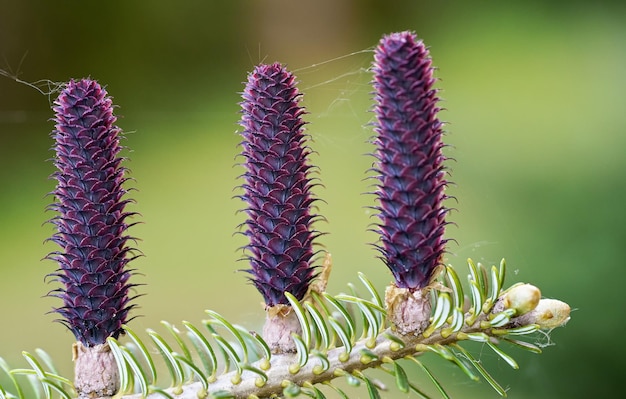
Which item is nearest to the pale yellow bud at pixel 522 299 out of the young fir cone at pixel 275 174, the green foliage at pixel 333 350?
the green foliage at pixel 333 350

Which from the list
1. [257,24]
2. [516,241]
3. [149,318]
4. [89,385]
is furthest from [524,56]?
[89,385]

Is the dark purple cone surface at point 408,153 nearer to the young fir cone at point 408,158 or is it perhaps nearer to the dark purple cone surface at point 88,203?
the young fir cone at point 408,158

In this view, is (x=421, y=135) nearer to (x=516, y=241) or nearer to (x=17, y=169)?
(x=516, y=241)

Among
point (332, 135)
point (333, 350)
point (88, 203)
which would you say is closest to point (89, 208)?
point (88, 203)

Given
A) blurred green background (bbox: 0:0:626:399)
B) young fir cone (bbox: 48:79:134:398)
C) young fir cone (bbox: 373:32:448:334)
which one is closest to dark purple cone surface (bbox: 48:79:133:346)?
young fir cone (bbox: 48:79:134:398)

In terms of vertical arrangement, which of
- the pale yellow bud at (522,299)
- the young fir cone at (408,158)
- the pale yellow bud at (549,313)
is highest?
the young fir cone at (408,158)

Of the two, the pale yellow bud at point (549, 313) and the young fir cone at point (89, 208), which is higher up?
the young fir cone at point (89, 208)

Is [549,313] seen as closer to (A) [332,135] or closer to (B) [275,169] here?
(B) [275,169]
